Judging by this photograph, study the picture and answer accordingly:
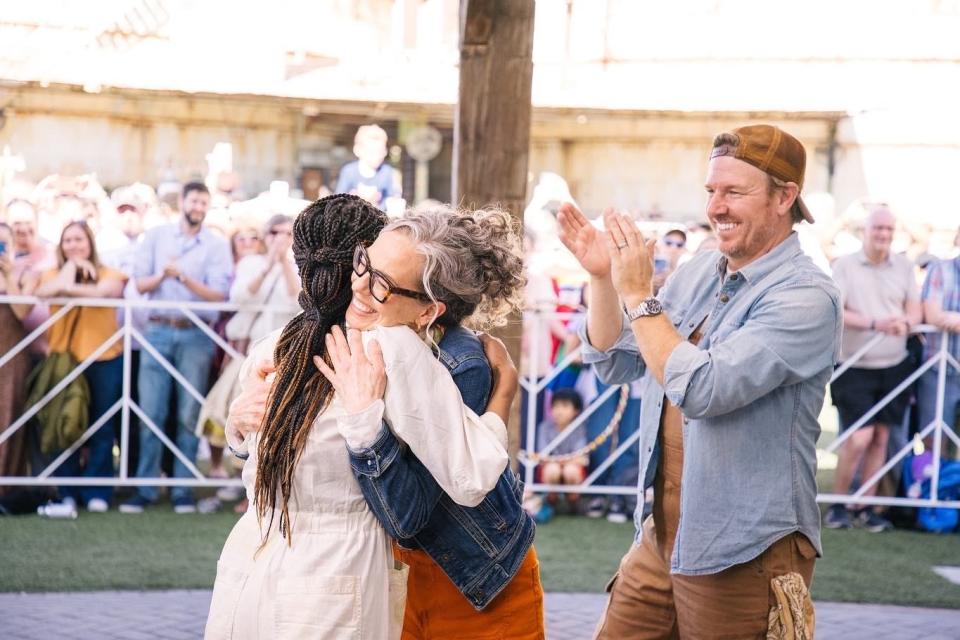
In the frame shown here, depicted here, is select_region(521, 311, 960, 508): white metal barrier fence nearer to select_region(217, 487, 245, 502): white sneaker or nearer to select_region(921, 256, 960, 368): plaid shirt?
select_region(921, 256, 960, 368): plaid shirt

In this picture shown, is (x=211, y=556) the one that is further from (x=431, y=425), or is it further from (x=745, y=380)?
(x=431, y=425)

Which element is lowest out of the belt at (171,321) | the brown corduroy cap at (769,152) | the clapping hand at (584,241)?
the belt at (171,321)

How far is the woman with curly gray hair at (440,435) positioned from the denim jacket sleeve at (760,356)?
443 millimetres

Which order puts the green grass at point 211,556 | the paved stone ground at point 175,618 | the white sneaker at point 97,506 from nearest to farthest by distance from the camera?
the paved stone ground at point 175,618
the green grass at point 211,556
the white sneaker at point 97,506

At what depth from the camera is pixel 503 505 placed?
271 centimetres

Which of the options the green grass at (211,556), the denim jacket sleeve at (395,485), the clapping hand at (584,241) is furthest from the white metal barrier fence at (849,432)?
the denim jacket sleeve at (395,485)

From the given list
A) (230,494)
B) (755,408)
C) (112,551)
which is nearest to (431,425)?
(755,408)

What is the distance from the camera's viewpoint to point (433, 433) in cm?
245

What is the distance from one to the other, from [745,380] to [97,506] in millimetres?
5830

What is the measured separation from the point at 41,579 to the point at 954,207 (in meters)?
15.8

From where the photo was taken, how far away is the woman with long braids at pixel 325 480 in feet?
8.02

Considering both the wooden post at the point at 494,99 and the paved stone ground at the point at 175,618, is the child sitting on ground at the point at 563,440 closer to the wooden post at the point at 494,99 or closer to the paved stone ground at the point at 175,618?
the paved stone ground at the point at 175,618

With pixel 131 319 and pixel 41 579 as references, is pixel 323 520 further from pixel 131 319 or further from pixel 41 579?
pixel 131 319

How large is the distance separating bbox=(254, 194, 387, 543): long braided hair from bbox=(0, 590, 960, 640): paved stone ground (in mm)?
3116
